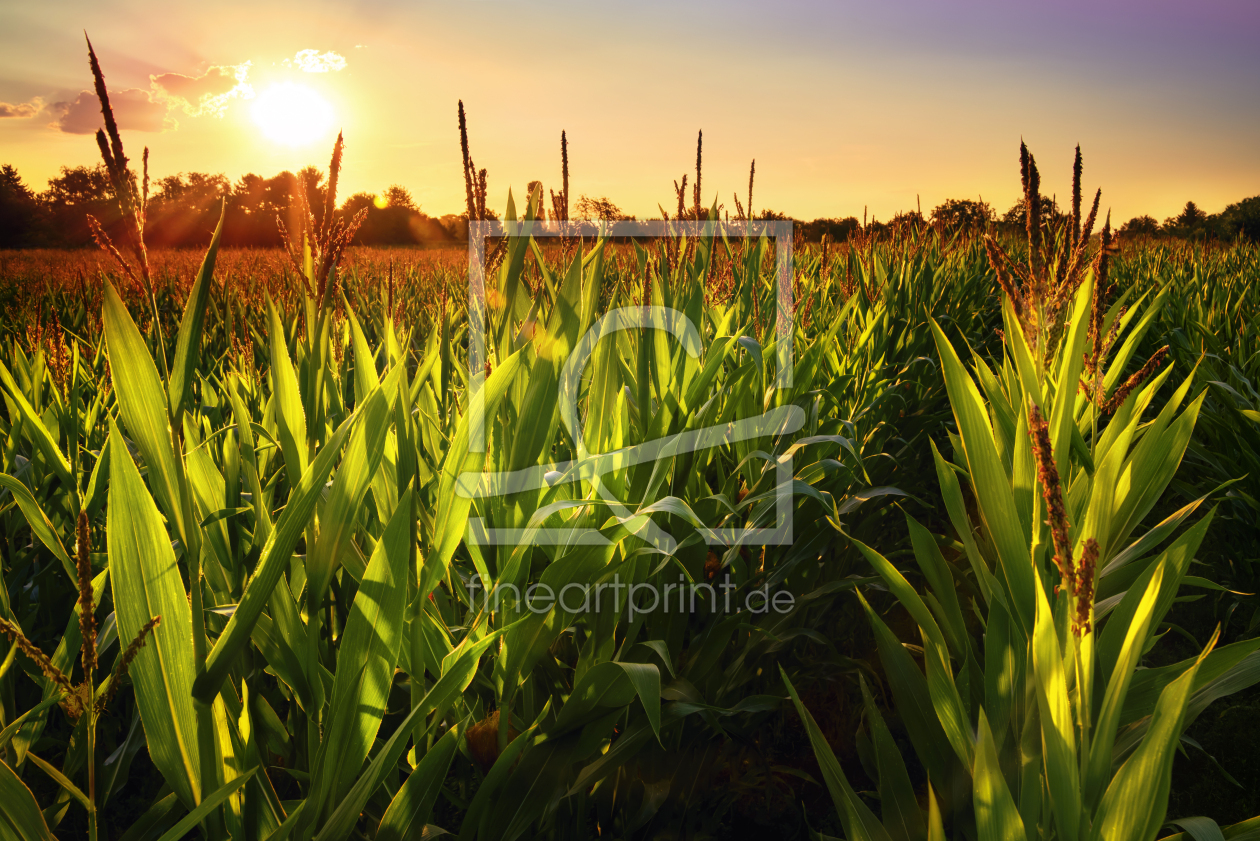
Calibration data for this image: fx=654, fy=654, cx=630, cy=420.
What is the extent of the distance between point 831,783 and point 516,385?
0.74 metres

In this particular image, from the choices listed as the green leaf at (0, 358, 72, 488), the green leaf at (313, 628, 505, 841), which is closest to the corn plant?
the green leaf at (313, 628, 505, 841)

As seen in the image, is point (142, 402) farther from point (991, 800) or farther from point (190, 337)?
point (991, 800)

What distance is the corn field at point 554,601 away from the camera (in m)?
0.60

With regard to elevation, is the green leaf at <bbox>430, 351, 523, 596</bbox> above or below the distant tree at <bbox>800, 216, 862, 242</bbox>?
below

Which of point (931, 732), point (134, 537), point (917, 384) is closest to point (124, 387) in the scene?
point (134, 537)

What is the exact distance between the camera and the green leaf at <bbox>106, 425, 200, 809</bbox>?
0.63 meters

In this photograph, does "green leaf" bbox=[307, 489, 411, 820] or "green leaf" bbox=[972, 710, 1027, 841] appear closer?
"green leaf" bbox=[972, 710, 1027, 841]

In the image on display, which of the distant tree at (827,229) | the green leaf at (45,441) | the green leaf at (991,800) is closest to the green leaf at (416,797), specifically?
the green leaf at (991,800)

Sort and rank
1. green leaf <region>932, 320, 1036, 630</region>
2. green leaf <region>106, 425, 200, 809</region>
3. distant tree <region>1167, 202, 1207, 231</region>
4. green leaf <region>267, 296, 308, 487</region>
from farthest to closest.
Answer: distant tree <region>1167, 202, 1207, 231</region>
green leaf <region>267, 296, 308, 487</region>
green leaf <region>932, 320, 1036, 630</region>
green leaf <region>106, 425, 200, 809</region>

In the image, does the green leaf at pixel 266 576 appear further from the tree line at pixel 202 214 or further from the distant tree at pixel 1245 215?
the distant tree at pixel 1245 215

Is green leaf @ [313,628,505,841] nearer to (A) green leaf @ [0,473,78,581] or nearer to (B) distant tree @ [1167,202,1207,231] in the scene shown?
(A) green leaf @ [0,473,78,581]

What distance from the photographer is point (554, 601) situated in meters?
0.94

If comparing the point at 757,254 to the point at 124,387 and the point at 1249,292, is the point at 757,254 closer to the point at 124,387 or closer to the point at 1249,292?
the point at 124,387

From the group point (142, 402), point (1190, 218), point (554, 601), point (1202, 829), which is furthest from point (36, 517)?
point (1190, 218)
